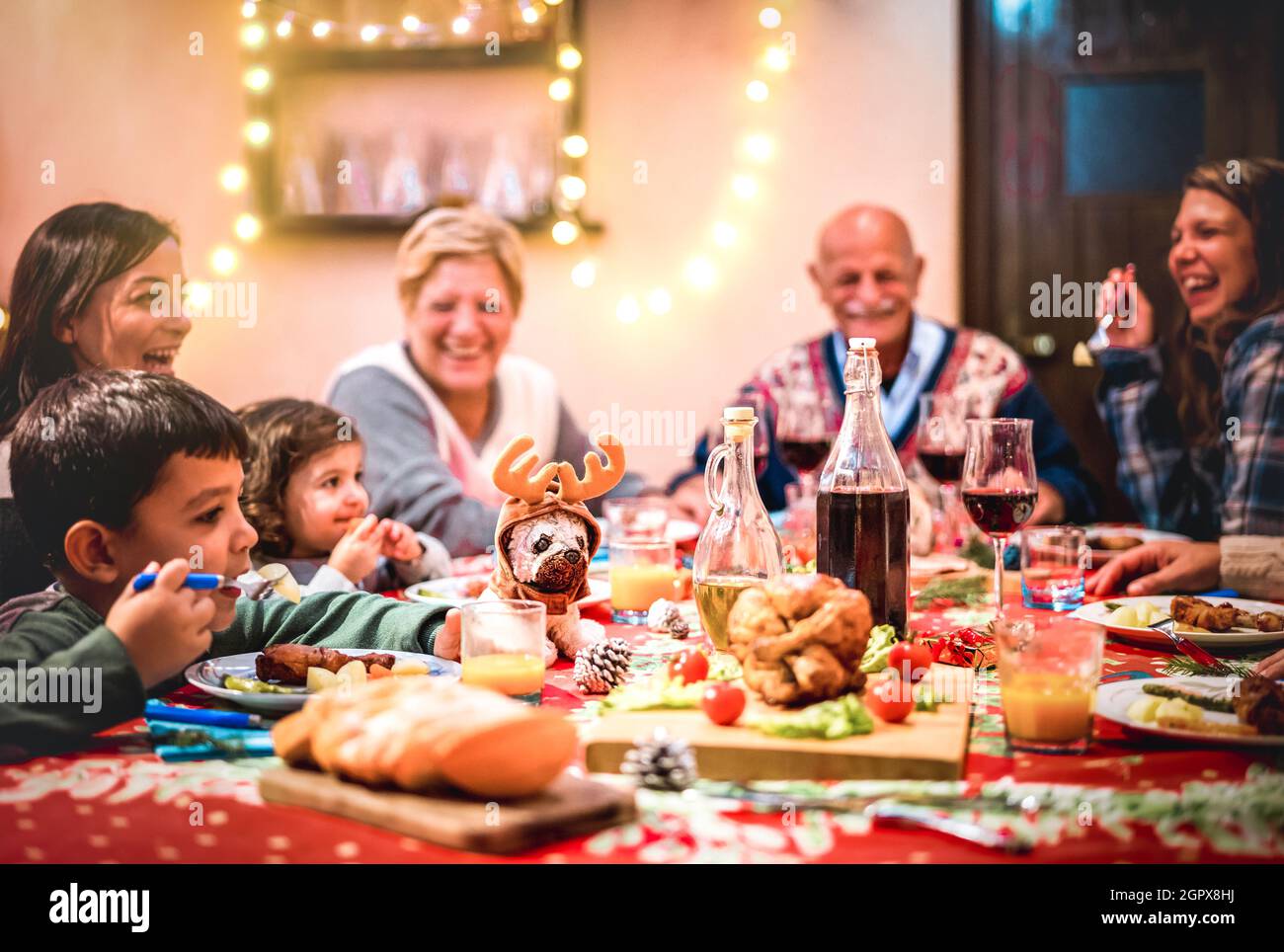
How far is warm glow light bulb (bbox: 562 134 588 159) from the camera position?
11.9 feet

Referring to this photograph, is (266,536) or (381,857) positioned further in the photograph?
(266,536)

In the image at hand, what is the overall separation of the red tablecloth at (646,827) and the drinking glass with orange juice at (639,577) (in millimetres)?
754

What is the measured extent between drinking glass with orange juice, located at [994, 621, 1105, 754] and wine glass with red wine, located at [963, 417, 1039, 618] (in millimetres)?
530

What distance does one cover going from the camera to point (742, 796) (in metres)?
0.94

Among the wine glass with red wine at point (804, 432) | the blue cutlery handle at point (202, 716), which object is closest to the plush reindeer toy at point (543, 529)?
the blue cutlery handle at point (202, 716)

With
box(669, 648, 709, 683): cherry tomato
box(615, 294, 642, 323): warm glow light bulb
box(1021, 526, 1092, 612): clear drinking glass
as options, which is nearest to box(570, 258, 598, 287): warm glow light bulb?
box(615, 294, 642, 323): warm glow light bulb

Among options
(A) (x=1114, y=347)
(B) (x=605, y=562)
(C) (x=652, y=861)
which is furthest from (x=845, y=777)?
(A) (x=1114, y=347)

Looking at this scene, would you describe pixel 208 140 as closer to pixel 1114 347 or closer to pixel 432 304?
pixel 432 304

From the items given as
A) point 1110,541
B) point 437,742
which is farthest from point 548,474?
point 1110,541

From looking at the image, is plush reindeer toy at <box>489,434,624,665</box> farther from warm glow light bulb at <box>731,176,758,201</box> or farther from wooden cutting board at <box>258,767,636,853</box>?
warm glow light bulb at <box>731,176,758,201</box>

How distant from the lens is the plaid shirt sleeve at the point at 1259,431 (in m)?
2.67

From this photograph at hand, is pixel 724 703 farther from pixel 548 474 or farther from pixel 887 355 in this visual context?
pixel 887 355

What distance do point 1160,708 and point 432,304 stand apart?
2.69 meters
